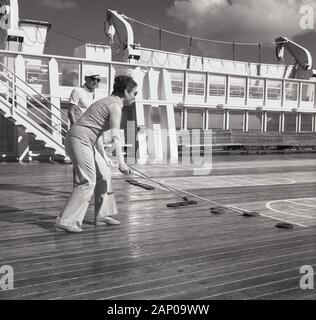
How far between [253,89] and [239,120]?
1988 mm

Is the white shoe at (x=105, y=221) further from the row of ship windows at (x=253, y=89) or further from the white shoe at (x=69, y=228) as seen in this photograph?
the row of ship windows at (x=253, y=89)

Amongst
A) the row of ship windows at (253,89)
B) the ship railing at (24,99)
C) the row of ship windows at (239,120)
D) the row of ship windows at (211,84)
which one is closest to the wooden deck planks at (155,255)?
the ship railing at (24,99)

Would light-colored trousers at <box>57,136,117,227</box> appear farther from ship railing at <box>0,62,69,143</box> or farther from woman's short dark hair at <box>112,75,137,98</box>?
ship railing at <box>0,62,69,143</box>

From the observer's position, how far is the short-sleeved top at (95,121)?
17.0ft

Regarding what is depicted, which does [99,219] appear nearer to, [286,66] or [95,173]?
[95,173]

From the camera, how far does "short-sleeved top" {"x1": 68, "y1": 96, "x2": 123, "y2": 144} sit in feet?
17.0

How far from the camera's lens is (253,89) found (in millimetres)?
24438

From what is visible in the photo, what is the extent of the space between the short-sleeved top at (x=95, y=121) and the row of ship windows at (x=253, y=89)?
16387 mm

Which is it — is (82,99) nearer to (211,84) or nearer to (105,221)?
(105,221)

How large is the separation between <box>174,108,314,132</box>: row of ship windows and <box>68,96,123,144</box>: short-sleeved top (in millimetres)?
16571

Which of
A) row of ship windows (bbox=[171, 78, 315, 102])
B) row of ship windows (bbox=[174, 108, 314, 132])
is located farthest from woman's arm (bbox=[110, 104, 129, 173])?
row of ship windows (bbox=[174, 108, 314, 132])

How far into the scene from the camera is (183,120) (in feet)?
71.6
